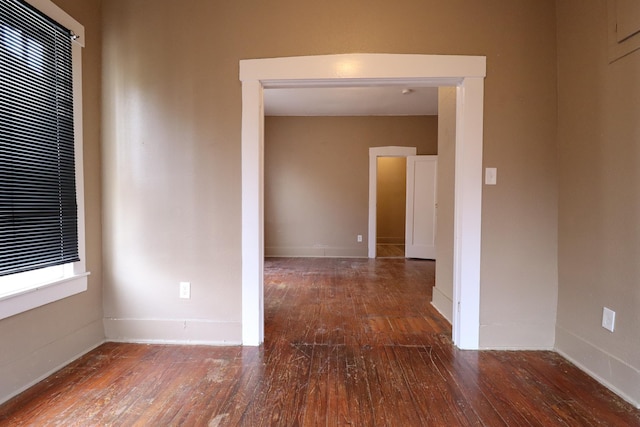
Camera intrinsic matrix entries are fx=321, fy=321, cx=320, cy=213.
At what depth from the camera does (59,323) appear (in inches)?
79.0

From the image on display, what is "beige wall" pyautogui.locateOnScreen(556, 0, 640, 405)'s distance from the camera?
169cm

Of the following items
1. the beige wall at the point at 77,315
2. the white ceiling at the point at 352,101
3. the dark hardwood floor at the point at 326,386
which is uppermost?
the white ceiling at the point at 352,101

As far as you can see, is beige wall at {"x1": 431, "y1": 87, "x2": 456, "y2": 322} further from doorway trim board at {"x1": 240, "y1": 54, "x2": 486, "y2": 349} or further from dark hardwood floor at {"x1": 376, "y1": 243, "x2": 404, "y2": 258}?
dark hardwood floor at {"x1": 376, "y1": 243, "x2": 404, "y2": 258}

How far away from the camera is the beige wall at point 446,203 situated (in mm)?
2846

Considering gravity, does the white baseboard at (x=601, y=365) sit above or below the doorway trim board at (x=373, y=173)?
below

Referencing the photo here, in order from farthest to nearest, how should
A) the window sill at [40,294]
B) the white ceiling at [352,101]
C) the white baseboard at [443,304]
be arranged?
the white ceiling at [352,101] < the white baseboard at [443,304] < the window sill at [40,294]

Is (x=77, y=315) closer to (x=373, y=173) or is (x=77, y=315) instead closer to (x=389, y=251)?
(x=373, y=173)

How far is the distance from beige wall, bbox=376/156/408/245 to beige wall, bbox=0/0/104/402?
21.5 ft

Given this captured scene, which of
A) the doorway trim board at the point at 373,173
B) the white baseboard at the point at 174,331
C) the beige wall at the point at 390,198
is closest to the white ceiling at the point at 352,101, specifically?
the doorway trim board at the point at 373,173

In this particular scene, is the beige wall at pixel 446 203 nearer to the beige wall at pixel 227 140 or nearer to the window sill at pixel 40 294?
the beige wall at pixel 227 140

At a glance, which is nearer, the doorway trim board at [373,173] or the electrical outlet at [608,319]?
the electrical outlet at [608,319]

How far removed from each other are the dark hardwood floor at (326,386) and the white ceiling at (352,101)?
3315 millimetres

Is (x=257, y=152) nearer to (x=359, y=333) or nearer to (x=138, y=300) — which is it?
(x=138, y=300)

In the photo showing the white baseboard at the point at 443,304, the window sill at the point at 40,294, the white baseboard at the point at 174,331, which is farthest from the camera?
the white baseboard at the point at 443,304
